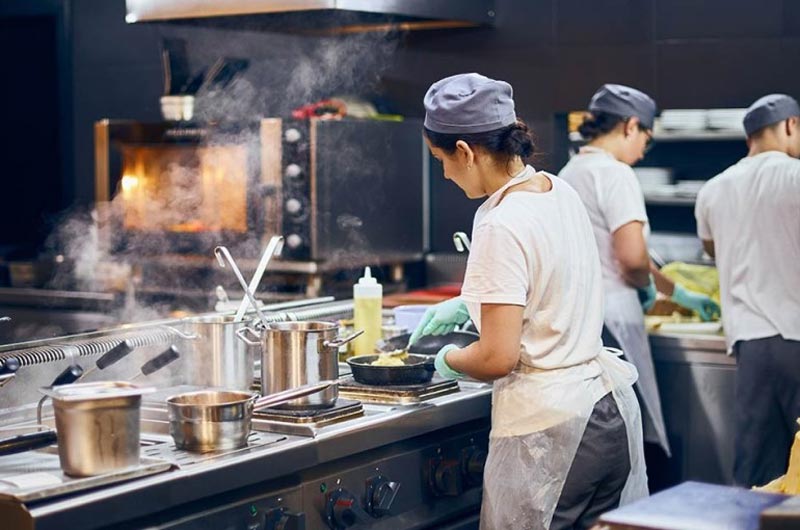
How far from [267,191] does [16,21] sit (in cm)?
300

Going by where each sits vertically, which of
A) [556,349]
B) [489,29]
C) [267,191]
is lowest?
[556,349]

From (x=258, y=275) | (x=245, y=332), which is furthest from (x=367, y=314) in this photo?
(x=245, y=332)

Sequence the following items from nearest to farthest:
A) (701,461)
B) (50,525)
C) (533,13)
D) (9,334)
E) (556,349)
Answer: (50,525)
(556,349)
(701,461)
(9,334)
(533,13)

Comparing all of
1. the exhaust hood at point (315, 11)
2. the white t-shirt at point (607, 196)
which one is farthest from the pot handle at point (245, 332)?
the white t-shirt at point (607, 196)

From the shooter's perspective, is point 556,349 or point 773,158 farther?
point 773,158

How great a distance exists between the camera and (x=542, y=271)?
2.89 meters

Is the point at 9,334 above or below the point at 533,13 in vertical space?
below

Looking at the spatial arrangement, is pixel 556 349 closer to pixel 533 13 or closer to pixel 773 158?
pixel 773 158

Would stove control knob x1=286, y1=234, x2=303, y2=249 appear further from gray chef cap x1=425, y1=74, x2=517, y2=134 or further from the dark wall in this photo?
gray chef cap x1=425, y1=74, x2=517, y2=134

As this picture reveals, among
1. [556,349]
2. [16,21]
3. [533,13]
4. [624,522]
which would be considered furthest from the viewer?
[16,21]

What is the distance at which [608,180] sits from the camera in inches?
181

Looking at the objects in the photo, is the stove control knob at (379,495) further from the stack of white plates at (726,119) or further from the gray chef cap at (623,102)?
the stack of white plates at (726,119)

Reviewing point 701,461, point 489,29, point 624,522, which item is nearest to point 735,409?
point 701,461

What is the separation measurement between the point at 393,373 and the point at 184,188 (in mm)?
2758
